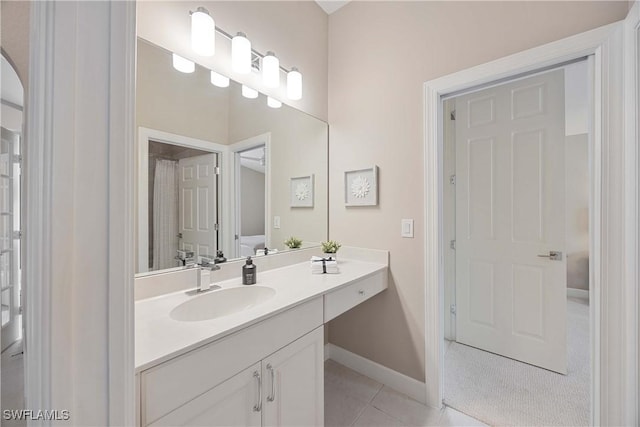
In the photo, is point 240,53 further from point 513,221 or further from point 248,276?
point 513,221

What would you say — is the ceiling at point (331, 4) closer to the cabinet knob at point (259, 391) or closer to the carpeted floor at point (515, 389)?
the cabinet knob at point (259, 391)

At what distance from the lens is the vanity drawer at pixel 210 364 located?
73cm

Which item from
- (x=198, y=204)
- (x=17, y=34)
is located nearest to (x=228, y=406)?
(x=198, y=204)

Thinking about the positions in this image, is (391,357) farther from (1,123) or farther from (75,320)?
(1,123)

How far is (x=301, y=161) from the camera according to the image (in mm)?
1990

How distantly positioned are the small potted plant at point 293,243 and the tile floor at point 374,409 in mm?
983

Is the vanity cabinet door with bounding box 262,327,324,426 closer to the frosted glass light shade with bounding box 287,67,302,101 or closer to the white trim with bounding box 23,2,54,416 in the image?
the white trim with bounding box 23,2,54,416

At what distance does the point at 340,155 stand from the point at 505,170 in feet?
4.36

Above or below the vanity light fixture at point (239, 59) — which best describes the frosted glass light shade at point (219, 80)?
below

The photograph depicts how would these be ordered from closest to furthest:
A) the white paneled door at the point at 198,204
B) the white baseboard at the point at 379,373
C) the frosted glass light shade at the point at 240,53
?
the white paneled door at the point at 198,204, the frosted glass light shade at the point at 240,53, the white baseboard at the point at 379,373

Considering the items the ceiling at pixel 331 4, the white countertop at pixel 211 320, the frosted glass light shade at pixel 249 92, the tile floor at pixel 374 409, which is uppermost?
the ceiling at pixel 331 4

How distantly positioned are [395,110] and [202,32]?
1.20 metres

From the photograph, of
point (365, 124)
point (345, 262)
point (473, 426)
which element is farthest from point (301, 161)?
point (473, 426)

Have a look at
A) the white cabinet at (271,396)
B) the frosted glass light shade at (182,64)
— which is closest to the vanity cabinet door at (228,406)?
the white cabinet at (271,396)
